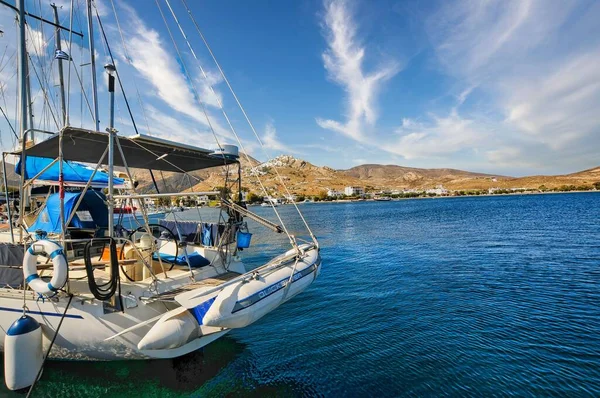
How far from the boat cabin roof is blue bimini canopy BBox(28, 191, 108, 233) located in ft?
4.56

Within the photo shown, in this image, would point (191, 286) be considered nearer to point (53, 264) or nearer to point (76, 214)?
point (53, 264)

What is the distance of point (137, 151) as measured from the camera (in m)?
9.62

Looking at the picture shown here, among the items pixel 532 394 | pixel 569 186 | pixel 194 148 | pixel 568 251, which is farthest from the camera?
pixel 569 186

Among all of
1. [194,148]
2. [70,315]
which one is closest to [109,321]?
[70,315]

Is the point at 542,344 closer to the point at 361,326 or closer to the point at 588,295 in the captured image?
the point at 361,326

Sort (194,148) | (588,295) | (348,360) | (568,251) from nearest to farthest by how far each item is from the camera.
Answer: (348,360)
(194,148)
(588,295)
(568,251)

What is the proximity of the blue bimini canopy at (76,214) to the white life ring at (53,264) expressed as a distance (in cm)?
330

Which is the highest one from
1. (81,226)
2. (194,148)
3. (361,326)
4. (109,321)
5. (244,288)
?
(194,148)

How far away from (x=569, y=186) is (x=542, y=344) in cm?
21374

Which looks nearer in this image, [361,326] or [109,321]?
[109,321]

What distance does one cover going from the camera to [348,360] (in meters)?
8.17

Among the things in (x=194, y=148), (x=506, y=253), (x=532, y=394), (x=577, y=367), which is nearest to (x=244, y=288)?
(x=194, y=148)

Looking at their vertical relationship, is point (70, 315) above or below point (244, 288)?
below

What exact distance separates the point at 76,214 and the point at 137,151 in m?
3.25
